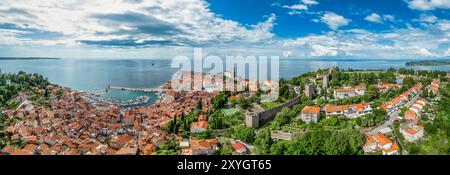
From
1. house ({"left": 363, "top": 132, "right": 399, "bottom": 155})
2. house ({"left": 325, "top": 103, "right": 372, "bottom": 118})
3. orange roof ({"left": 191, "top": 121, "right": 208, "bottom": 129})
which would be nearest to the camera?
house ({"left": 363, "top": 132, "right": 399, "bottom": 155})

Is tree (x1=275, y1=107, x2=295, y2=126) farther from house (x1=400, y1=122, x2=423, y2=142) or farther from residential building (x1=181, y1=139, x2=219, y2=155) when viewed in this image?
house (x1=400, y1=122, x2=423, y2=142)

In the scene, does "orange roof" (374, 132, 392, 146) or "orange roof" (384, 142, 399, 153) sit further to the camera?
"orange roof" (374, 132, 392, 146)

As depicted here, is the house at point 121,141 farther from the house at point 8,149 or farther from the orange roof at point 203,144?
the house at point 8,149

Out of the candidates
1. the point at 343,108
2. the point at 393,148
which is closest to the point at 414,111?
the point at 343,108

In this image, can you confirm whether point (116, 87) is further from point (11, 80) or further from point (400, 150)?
point (400, 150)

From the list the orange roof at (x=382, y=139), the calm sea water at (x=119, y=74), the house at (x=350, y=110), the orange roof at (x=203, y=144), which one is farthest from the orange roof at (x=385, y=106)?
Result: the calm sea water at (x=119, y=74)

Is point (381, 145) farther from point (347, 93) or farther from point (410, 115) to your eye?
point (347, 93)

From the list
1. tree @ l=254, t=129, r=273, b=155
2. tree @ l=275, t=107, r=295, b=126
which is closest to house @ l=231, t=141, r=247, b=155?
tree @ l=254, t=129, r=273, b=155

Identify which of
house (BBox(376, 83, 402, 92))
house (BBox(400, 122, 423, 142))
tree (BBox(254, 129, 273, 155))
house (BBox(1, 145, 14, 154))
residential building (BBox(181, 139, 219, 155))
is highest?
house (BBox(376, 83, 402, 92))
